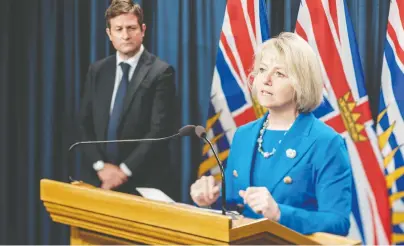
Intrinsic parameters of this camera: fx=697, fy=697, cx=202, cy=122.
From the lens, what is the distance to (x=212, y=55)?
13.3 ft

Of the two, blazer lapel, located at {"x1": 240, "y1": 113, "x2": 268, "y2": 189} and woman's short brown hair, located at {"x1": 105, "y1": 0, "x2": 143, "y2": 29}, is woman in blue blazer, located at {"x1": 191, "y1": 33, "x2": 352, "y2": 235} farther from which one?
woman's short brown hair, located at {"x1": 105, "y1": 0, "x2": 143, "y2": 29}

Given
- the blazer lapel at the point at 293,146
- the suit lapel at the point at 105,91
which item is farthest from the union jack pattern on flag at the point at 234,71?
the blazer lapel at the point at 293,146

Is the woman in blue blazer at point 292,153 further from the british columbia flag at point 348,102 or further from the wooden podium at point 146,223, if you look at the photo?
the british columbia flag at point 348,102

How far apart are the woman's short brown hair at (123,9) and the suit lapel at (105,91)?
0.82 ft

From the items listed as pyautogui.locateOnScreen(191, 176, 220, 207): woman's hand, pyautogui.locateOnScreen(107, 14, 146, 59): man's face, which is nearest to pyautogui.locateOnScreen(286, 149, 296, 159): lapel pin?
pyautogui.locateOnScreen(191, 176, 220, 207): woman's hand

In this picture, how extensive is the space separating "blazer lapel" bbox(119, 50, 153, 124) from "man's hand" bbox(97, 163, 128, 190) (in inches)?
14.6

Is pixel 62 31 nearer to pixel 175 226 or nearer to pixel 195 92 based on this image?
pixel 195 92

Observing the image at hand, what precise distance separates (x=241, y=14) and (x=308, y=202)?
1.71 meters

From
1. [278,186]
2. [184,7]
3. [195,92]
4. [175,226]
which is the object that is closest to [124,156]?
[195,92]

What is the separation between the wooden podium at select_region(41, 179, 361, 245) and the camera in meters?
1.79

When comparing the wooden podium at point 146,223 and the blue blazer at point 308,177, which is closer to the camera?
the wooden podium at point 146,223

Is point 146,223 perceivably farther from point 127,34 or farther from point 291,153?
point 127,34

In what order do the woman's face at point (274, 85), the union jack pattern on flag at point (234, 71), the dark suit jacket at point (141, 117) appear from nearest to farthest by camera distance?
the woman's face at point (274, 85) < the union jack pattern on flag at point (234, 71) < the dark suit jacket at point (141, 117)

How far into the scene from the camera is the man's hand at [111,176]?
13.5 ft
